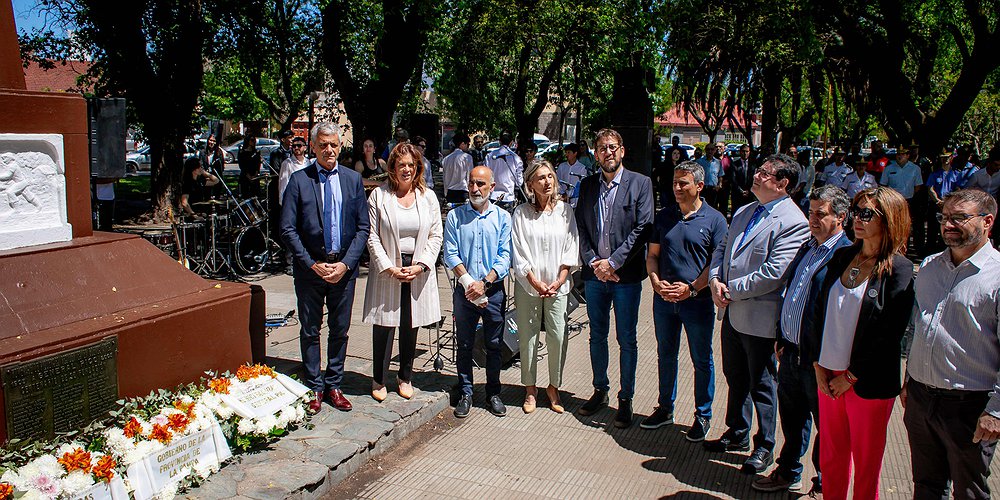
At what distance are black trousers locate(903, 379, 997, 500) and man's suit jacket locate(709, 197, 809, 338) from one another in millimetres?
922

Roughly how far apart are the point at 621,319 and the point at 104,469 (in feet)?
10.6

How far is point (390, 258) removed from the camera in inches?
206

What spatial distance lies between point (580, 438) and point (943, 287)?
2.56 metres

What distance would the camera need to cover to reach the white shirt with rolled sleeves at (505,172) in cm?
1205

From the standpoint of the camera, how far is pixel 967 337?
3135 millimetres

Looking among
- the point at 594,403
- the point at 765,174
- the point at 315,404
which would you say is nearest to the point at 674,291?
the point at 765,174

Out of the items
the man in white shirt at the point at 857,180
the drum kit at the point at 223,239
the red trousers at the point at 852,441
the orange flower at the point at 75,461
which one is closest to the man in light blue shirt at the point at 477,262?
the red trousers at the point at 852,441

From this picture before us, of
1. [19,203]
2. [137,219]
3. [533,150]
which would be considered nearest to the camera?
[19,203]

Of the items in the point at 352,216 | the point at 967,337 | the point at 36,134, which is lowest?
the point at 967,337

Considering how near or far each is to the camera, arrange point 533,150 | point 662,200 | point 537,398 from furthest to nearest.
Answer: point 662,200 → point 533,150 → point 537,398

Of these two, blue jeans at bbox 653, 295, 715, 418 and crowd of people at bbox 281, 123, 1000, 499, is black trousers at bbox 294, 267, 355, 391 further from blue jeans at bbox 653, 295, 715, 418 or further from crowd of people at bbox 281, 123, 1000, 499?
blue jeans at bbox 653, 295, 715, 418

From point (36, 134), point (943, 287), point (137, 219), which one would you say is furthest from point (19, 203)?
point (137, 219)

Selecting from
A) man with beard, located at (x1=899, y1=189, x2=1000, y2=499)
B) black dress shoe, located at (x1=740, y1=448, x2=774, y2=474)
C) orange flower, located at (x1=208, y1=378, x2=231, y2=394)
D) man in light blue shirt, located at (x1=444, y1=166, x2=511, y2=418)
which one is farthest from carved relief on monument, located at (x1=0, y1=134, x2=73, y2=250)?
man with beard, located at (x1=899, y1=189, x2=1000, y2=499)

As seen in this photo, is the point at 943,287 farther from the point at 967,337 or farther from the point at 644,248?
the point at 644,248
